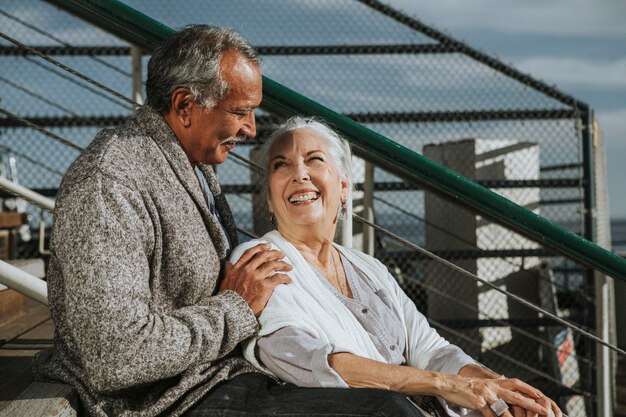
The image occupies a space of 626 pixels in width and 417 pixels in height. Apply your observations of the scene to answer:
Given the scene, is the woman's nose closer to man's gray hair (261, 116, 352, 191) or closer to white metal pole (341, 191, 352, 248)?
man's gray hair (261, 116, 352, 191)

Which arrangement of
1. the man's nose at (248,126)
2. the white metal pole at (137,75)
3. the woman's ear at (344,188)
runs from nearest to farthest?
the man's nose at (248,126) → the woman's ear at (344,188) → the white metal pole at (137,75)

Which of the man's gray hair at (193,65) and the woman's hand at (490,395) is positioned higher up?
the man's gray hair at (193,65)

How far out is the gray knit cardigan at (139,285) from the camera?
4.00ft

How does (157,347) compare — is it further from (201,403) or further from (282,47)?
(282,47)

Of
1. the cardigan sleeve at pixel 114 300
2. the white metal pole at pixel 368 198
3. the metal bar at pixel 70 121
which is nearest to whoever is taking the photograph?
the cardigan sleeve at pixel 114 300

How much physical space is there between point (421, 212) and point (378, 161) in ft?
10.1

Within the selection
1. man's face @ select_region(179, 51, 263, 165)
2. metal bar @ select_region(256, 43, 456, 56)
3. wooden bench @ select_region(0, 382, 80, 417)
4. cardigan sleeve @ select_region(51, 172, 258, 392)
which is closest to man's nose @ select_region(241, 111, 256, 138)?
man's face @ select_region(179, 51, 263, 165)

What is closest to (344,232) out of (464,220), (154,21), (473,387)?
(473,387)

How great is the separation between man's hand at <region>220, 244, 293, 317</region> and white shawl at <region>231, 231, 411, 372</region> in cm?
2

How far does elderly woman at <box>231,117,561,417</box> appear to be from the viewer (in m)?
1.41

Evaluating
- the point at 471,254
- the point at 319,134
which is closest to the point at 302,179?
the point at 319,134

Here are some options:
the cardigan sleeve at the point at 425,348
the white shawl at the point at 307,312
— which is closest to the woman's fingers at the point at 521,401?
the cardigan sleeve at the point at 425,348

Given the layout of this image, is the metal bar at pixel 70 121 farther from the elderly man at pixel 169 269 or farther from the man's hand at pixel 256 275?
the man's hand at pixel 256 275

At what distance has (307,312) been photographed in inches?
58.8
